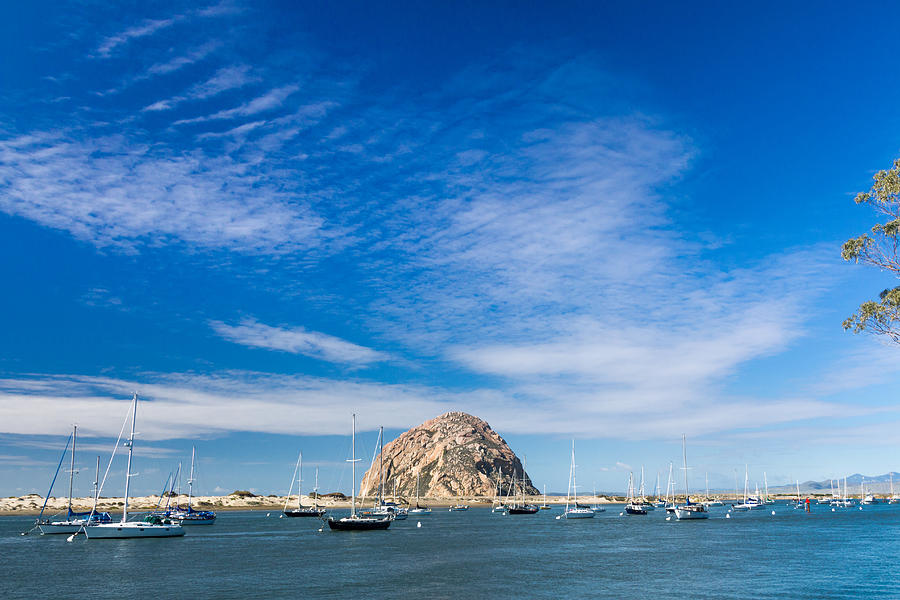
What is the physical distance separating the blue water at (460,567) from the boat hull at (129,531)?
6.06ft

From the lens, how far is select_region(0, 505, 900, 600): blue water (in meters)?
50.2

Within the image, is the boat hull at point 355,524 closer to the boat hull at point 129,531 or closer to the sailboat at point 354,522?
the sailboat at point 354,522

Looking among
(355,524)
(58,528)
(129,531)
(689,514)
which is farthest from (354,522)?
(689,514)

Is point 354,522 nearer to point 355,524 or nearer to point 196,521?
point 355,524

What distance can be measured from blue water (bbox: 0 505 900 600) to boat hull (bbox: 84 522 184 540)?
1.85m

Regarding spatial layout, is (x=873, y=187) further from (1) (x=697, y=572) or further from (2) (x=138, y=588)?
(2) (x=138, y=588)

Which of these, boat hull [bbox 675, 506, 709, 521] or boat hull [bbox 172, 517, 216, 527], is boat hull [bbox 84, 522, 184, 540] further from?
boat hull [bbox 675, 506, 709, 521]

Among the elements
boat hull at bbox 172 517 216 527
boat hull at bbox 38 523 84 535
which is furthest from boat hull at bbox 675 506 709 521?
boat hull at bbox 38 523 84 535

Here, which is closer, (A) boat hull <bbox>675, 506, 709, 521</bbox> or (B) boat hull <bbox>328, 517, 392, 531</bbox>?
(B) boat hull <bbox>328, 517, 392, 531</bbox>

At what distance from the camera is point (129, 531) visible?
97.7 m

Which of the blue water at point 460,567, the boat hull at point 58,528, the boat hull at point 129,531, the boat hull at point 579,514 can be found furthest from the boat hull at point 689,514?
the boat hull at point 58,528

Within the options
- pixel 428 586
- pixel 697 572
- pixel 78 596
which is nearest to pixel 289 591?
pixel 428 586

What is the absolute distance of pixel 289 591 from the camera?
50125mm

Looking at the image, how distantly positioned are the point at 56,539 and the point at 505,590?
9495 cm
